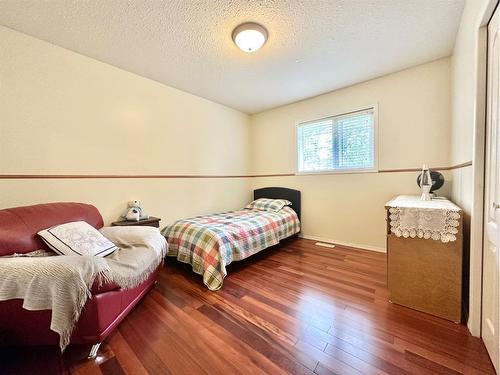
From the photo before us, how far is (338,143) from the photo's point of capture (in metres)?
3.17

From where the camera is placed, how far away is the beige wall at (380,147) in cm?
242

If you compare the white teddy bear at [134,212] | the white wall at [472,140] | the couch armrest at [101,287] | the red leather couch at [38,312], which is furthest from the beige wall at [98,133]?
the white wall at [472,140]

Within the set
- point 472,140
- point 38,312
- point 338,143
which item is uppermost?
point 338,143

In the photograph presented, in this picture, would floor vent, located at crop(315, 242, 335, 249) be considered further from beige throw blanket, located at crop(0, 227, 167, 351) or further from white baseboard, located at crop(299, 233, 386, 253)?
beige throw blanket, located at crop(0, 227, 167, 351)

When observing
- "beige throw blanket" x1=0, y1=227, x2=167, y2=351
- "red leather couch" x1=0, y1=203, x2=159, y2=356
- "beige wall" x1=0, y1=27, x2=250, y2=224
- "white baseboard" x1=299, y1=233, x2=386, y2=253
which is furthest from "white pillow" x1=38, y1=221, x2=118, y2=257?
"white baseboard" x1=299, y1=233, x2=386, y2=253

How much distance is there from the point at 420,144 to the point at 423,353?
7.43 feet

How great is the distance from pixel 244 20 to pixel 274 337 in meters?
2.42

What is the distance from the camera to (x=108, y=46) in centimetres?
207

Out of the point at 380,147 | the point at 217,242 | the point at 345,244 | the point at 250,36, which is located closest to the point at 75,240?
the point at 217,242

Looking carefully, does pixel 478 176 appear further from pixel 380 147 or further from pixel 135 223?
pixel 135 223

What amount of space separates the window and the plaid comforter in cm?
131

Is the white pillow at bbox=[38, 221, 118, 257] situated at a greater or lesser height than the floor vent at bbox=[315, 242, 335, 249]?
greater

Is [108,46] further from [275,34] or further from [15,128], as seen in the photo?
[275,34]

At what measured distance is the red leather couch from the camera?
3.68 feet
